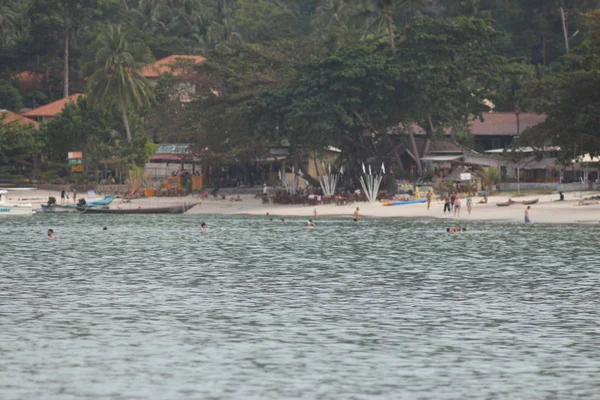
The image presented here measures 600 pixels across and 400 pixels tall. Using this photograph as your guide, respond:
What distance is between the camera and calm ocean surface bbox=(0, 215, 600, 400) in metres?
23.7

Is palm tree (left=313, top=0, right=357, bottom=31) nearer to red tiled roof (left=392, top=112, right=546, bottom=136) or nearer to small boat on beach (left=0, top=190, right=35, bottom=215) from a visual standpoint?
red tiled roof (left=392, top=112, right=546, bottom=136)

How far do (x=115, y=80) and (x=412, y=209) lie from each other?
4213cm

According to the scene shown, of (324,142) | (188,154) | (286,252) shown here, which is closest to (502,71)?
(324,142)

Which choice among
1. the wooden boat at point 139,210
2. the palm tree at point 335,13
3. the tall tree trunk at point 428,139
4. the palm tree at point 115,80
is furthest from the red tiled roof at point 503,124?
the palm tree at point 335,13

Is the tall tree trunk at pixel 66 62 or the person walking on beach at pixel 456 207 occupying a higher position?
the tall tree trunk at pixel 66 62

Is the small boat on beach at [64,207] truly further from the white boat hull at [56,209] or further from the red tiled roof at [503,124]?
the red tiled roof at [503,124]

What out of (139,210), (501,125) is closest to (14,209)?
(139,210)

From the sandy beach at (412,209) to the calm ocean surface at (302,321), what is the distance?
54.4 feet

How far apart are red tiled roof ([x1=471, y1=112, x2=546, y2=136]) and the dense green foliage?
1.61m

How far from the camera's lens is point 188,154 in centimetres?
A: 10812

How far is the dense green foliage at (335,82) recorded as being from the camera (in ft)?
306

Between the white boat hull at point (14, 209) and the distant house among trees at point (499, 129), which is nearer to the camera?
the white boat hull at point (14, 209)

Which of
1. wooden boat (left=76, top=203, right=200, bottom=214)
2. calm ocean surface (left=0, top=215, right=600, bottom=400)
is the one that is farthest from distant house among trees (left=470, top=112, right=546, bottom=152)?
calm ocean surface (left=0, top=215, right=600, bottom=400)

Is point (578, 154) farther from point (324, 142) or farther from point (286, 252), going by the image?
point (286, 252)
